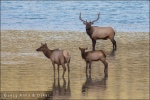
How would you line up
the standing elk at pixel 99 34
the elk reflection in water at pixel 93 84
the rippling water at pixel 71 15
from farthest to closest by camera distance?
the rippling water at pixel 71 15
the standing elk at pixel 99 34
the elk reflection in water at pixel 93 84

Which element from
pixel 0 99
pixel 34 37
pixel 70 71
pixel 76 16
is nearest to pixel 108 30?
pixel 34 37

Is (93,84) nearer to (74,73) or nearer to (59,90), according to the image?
(59,90)

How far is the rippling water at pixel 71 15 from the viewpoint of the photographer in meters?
28.4

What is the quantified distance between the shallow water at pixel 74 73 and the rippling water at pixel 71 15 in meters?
4.77

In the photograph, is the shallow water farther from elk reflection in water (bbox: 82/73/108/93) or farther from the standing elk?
the standing elk

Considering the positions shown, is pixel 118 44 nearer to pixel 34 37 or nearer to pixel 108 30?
pixel 108 30

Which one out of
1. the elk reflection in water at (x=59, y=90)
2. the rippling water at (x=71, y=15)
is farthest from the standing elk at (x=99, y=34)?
the elk reflection in water at (x=59, y=90)

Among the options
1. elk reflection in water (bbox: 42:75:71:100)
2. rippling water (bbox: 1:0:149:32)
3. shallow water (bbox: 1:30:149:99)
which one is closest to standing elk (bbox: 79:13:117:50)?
shallow water (bbox: 1:30:149:99)

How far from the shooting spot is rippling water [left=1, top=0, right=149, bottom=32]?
93.1ft

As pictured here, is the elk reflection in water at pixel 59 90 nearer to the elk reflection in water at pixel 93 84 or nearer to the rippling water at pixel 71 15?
the elk reflection in water at pixel 93 84

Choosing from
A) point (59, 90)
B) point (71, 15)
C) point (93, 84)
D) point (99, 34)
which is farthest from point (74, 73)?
point (71, 15)

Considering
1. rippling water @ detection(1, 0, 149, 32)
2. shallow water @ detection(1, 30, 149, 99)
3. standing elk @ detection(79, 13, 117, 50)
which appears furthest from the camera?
rippling water @ detection(1, 0, 149, 32)

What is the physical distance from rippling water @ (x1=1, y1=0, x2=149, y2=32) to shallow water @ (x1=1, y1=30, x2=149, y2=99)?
15.6 feet

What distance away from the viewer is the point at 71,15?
33719mm
